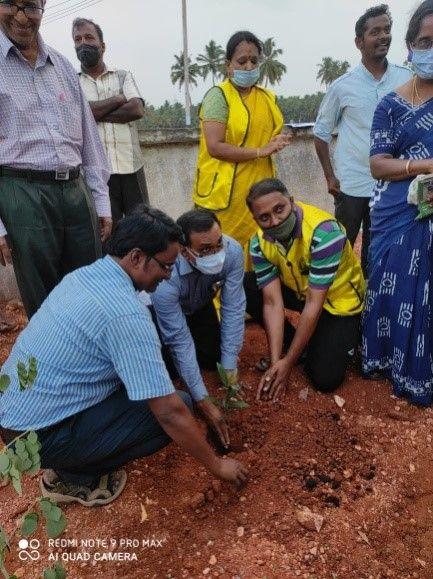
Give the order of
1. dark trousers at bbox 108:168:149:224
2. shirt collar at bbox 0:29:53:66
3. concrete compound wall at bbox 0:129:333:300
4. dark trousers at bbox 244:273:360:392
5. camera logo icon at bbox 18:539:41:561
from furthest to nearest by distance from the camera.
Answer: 1. concrete compound wall at bbox 0:129:333:300
2. dark trousers at bbox 108:168:149:224
3. dark trousers at bbox 244:273:360:392
4. shirt collar at bbox 0:29:53:66
5. camera logo icon at bbox 18:539:41:561

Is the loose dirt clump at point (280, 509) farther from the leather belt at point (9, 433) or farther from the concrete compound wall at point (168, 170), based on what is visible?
the concrete compound wall at point (168, 170)

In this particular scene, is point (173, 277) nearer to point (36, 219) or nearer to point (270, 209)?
A: point (270, 209)

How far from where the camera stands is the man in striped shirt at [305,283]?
8.00ft

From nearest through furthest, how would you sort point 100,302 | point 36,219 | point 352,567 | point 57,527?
point 57,527 → point 100,302 → point 352,567 → point 36,219

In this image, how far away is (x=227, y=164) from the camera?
9.83ft

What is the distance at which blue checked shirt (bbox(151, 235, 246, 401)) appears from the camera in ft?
7.72

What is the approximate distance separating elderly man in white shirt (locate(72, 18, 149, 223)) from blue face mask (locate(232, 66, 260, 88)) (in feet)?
2.60

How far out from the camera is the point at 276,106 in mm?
3121

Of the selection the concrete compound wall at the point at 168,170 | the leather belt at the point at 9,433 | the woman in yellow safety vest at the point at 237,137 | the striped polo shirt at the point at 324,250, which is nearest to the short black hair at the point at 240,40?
the woman in yellow safety vest at the point at 237,137

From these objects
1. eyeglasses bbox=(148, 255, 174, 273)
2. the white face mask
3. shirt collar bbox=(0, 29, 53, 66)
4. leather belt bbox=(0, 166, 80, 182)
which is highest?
shirt collar bbox=(0, 29, 53, 66)

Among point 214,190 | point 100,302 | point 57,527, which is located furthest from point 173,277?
point 57,527

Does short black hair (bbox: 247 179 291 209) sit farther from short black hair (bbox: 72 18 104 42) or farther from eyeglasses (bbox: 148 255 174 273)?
short black hair (bbox: 72 18 104 42)

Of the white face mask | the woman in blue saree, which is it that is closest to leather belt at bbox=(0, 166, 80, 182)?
the white face mask

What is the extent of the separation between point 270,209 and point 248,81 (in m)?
1.00
